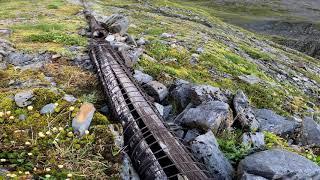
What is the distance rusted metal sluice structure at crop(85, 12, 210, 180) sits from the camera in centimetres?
782

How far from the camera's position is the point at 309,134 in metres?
11.7

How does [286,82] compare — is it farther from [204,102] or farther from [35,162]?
[35,162]

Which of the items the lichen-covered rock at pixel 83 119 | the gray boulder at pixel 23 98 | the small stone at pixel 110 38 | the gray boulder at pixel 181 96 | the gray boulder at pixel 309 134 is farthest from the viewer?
the small stone at pixel 110 38

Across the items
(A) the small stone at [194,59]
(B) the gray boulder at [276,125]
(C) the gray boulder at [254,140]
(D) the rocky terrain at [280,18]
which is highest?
(C) the gray boulder at [254,140]

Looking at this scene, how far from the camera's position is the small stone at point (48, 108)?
9482 mm

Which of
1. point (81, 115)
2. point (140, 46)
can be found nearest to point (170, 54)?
point (140, 46)

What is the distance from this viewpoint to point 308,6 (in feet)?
525

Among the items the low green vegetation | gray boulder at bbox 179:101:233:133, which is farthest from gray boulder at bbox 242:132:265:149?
the low green vegetation

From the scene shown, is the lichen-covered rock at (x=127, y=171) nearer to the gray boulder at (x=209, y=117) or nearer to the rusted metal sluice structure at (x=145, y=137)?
the rusted metal sluice structure at (x=145, y=137)

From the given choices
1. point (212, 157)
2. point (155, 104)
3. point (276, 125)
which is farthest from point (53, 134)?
point (276, 125)

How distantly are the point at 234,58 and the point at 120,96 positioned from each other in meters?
12.3

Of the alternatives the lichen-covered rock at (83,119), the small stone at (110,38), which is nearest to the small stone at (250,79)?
the small stone at (110,38)

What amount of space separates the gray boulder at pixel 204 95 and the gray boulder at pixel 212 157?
3104 millimetres

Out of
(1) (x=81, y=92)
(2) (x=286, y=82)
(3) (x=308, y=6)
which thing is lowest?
(3) (x=308, y=6)
